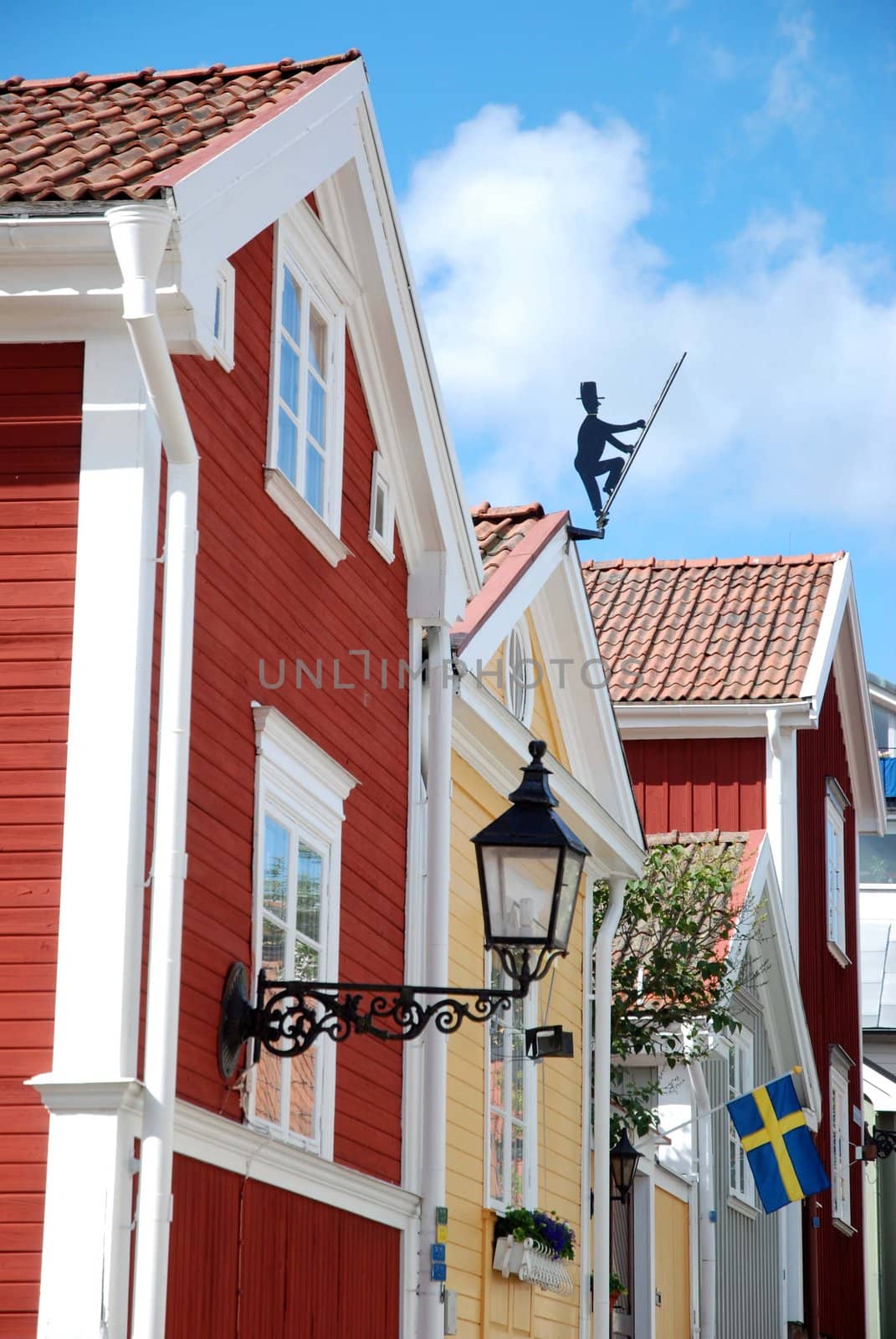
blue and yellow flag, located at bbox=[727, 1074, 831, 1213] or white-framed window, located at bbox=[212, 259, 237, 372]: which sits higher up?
white-framed window, located at bbox=[212, 259, 237, 372]

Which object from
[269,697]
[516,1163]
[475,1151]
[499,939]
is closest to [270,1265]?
[499,939]

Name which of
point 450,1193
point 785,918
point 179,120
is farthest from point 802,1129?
point 179,120

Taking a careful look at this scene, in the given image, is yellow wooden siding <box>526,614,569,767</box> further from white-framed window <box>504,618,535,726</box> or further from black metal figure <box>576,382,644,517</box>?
black metal figure <box>576,382,644,517</box>

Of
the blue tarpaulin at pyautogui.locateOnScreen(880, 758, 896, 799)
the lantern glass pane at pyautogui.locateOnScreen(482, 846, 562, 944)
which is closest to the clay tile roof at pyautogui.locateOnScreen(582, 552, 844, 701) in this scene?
the lantern glass pane at pyautogui.locateOnScreen(482, 846, 562, 944)

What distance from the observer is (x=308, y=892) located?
9445 mm

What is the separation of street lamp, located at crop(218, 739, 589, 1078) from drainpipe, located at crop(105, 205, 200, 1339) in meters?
1.18

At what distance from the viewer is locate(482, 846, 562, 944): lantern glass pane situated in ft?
27.8

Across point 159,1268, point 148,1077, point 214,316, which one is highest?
point 214,316

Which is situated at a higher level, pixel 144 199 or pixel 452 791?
pixel 144 199

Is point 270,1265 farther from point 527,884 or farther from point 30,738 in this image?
point 30,738

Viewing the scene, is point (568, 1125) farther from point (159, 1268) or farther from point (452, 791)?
point (159, 1268)

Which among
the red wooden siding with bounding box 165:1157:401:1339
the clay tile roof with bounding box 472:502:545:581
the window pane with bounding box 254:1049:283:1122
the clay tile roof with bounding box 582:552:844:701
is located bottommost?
the red wooden siding with bounding box 165:1157:401:1339

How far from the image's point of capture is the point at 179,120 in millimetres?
9195

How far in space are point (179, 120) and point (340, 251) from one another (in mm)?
1359
